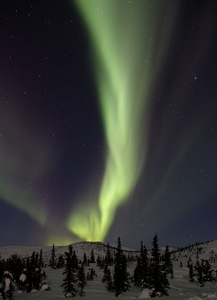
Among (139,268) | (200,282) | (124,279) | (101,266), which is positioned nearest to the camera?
(124,279)

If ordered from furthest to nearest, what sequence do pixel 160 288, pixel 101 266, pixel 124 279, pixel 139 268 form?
1. pixel 101 266
2. pixel 139 268
3. pixel 124 279
4. pixel 160 288

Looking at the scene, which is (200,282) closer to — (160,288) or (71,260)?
(160,288)

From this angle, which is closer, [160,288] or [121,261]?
[160,288]

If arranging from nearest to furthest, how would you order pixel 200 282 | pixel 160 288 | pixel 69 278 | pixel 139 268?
pixel 160 288 < pixel 69 278 < pixel 139 268 < pixel 200 282

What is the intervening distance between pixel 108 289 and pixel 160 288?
27.4m

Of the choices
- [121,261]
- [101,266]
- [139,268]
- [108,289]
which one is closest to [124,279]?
[121,261]

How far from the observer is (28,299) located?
137 ft

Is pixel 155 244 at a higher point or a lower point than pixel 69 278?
higher

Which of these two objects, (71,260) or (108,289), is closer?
(71,260)

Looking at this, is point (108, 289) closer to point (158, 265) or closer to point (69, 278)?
point (69, 278)

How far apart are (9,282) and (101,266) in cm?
9588

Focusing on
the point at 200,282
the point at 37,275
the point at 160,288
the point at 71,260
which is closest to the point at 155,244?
the point at 160,288

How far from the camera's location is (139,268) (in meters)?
73.4

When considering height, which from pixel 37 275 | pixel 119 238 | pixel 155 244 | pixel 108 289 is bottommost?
pixel 108 289
